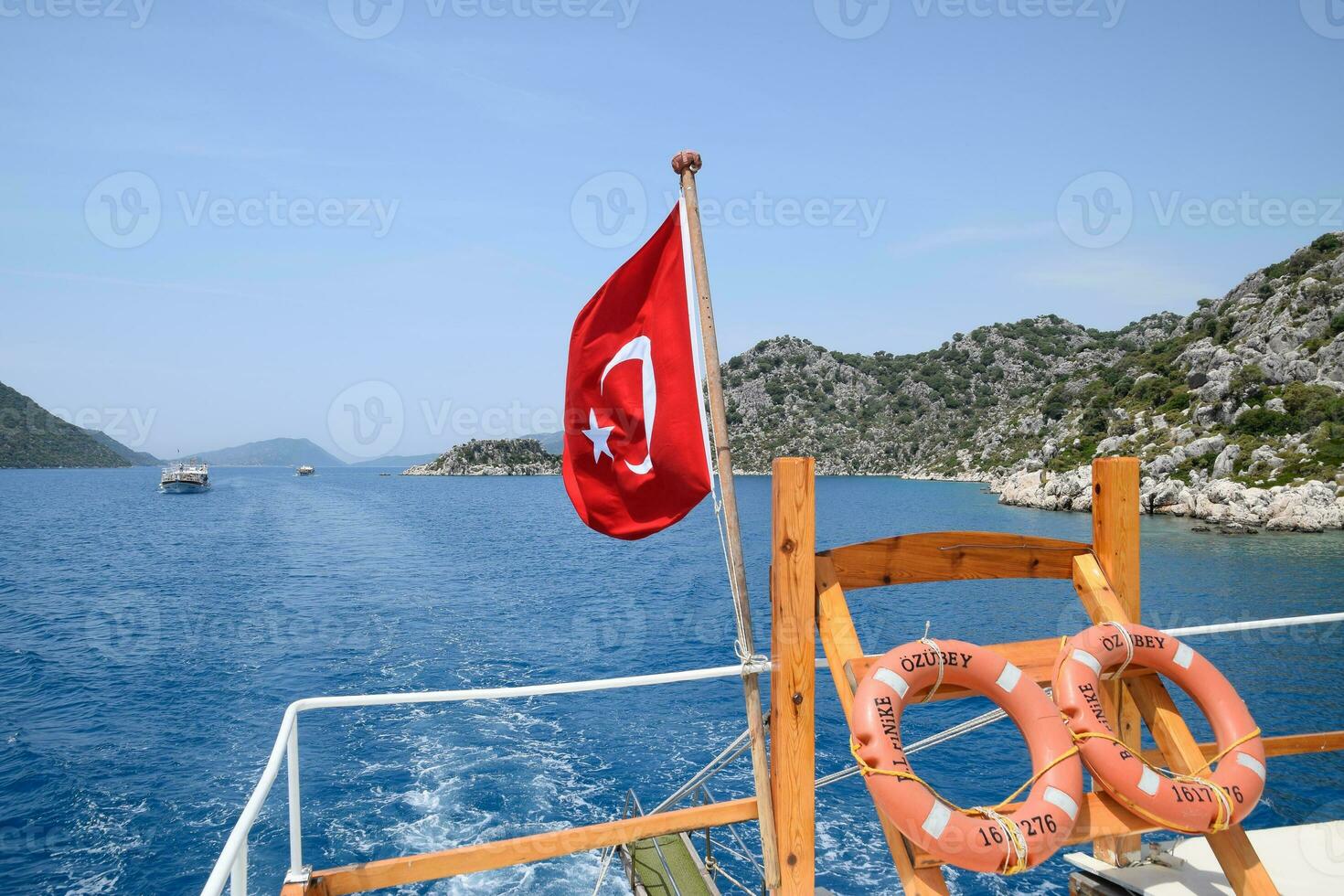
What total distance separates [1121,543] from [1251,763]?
90 cm

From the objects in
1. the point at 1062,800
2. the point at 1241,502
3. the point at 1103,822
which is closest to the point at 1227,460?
the point at 1241,502

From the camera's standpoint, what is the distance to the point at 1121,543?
3203mm

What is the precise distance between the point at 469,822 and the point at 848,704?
8558mm

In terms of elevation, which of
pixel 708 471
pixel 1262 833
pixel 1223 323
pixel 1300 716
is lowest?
pixel 1300 716

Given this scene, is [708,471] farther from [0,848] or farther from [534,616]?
[534,616]

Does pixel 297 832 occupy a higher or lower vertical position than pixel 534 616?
higher

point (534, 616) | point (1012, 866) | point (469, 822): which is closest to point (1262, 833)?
point (1012, 866)

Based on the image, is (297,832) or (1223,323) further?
(1223,323)

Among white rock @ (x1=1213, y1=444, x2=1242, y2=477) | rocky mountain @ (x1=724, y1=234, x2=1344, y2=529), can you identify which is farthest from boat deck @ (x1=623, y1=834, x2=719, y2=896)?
white rock @ (x1=1213, y1=444, x2=1242, y2=477)

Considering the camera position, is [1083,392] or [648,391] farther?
[1083,392]

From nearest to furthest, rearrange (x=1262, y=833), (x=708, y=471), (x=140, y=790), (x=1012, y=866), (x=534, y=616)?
(x=1012, y=866)
(x=708, y=471)
(x=1262, y=833)
(x=140, y=790)
(x=534, y=616)

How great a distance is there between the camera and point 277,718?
13.7 m

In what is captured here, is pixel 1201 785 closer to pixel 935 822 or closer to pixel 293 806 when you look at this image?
pixel 935 822

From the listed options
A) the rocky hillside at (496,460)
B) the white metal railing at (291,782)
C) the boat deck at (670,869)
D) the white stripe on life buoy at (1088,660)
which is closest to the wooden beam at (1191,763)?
the white stripe on life buoy at (1088,660)
